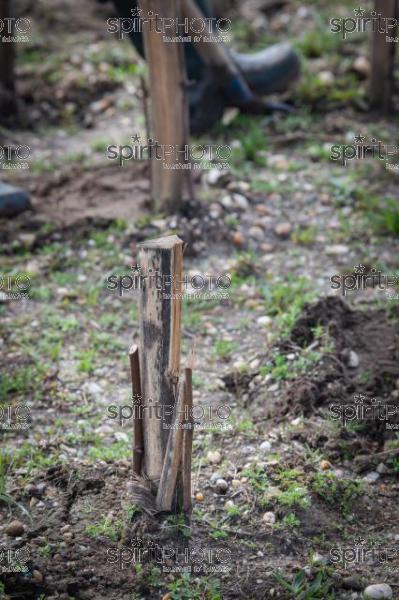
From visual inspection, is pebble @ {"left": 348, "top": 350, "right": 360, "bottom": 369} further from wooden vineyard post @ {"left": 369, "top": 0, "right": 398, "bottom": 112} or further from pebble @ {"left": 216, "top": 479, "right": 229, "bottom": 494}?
wooden vineyard post @ {"left": 369, "top": 0, "right": 398, "bottom": 112}

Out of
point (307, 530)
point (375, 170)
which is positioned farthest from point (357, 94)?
point (307, 530)

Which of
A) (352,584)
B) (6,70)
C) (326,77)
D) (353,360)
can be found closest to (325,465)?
(352,584)

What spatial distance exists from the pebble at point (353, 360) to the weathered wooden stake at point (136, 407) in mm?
1375

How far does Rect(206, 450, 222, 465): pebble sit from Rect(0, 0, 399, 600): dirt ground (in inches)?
0.5

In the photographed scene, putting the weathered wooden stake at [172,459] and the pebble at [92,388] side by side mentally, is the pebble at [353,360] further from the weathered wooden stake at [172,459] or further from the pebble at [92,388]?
the weathered wooden stake at [172,459]

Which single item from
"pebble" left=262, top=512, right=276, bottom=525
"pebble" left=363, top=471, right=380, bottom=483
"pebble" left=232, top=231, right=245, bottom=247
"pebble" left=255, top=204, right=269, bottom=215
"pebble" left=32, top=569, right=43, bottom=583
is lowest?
"pebble" left=32, top=569, right=43, bottom=583

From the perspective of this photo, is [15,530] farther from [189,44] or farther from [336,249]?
[189,44]

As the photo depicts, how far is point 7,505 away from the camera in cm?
358

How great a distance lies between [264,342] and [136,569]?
5.48 ft

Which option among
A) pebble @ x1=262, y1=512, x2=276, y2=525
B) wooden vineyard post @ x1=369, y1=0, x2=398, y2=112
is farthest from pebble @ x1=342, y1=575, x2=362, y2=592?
wooden vineyard post @ x1=369, y1=0, x2=398, y2=112

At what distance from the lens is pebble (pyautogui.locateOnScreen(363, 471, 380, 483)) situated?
377 centimetres

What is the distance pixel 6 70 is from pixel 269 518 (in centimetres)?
472

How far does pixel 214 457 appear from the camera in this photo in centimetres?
387

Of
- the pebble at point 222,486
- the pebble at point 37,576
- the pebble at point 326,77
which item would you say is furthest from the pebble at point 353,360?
the pebble at point 326,77
